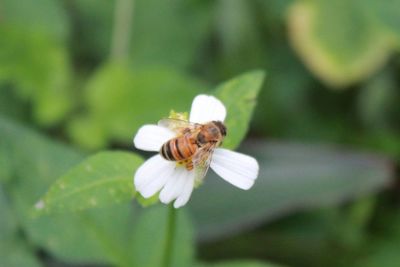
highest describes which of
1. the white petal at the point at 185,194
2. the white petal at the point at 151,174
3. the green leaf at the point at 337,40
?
the green leaf at the point at 337,40

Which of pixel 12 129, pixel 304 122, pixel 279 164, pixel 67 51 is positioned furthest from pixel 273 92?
pixel 12 129

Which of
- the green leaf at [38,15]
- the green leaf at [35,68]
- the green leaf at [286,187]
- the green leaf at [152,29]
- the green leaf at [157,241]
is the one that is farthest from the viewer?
the green leaf at [152,29]

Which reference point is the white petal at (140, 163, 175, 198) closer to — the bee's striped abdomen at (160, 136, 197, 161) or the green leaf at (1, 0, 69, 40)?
the bee's striped abdomen at (160, 136, 197, 161)

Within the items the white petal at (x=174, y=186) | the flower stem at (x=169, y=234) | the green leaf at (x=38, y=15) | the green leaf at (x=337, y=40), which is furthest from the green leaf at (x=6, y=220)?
the green leaf at (x=337, y=40)

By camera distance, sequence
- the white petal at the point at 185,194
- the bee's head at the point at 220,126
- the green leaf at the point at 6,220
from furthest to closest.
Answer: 1. the green leaf at the point at 6,220
2. the bee's head at the point at 220,126
3. the white petal at the point at 185,194

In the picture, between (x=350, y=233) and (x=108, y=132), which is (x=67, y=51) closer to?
(x=108, y=132)

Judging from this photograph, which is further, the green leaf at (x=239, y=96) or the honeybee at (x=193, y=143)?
the green leaf at (x=239, y=96)

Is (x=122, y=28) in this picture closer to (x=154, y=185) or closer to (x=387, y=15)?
(x=387, y=15)

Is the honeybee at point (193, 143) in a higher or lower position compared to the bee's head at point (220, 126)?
lower

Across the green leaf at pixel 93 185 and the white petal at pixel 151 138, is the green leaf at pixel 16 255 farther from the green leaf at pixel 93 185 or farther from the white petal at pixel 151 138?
the white petal at pixel 151 138
